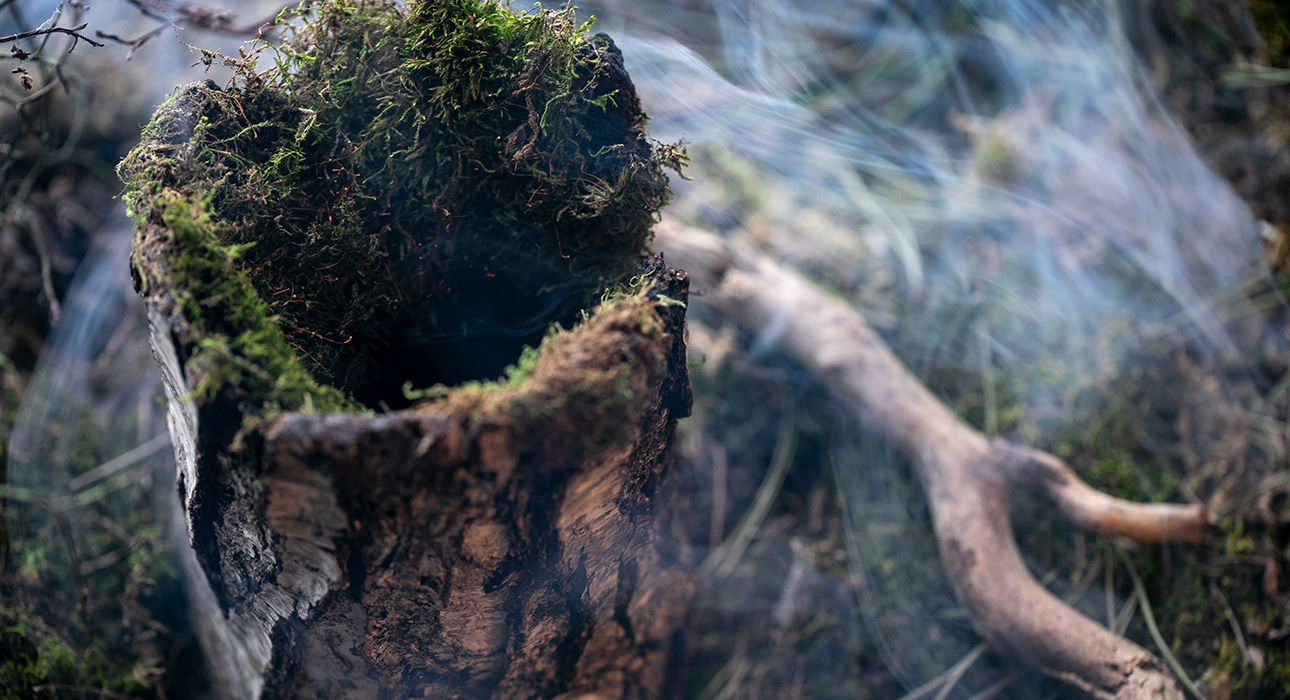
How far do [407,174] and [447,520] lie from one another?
0.75 meters

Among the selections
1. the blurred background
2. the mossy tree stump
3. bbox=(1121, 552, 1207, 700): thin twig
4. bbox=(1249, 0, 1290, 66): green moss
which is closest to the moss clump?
the mossy tree stump

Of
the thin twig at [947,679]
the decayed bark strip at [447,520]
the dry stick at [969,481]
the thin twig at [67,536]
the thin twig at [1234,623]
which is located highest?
the thin twig at [67,536]

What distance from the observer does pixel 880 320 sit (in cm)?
306

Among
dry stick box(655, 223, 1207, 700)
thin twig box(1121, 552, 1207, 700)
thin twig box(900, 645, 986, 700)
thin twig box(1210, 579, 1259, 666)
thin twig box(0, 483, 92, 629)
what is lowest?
thin twig box(1210, 579, 1259, 666)

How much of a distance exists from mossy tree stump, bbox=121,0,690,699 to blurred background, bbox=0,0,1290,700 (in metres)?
0.32

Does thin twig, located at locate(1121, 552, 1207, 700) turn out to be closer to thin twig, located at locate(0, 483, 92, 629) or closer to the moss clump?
the moss clump

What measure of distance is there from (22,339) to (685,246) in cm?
266

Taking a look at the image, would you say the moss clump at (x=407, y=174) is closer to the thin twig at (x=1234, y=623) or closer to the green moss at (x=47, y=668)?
the green moss at (x=47, y=668)

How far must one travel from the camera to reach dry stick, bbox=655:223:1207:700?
200 centimetres

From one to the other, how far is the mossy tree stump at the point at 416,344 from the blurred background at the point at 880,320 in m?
0.32

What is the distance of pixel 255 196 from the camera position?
4.39 ft

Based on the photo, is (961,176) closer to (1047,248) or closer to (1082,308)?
(1047,248)

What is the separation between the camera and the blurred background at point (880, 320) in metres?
2.28

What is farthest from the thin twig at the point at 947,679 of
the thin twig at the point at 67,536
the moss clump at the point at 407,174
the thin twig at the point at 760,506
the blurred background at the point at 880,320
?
the thin twig at the point at 67,536
